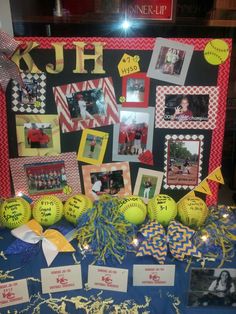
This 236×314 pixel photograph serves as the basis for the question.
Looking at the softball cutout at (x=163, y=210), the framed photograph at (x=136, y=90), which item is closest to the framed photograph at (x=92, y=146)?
the framed photograph at (x=136, y=90)

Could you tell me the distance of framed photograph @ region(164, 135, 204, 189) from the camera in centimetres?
101

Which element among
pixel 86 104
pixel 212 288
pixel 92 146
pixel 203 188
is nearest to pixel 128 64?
pixel 86 104

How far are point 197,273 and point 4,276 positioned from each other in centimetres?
59

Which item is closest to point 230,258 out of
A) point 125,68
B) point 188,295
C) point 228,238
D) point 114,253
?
point 228,238

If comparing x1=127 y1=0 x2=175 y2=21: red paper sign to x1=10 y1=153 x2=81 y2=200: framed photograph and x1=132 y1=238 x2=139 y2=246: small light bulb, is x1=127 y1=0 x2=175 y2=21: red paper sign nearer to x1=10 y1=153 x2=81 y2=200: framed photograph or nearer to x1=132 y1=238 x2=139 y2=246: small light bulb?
x1=10 y1=153 x2=81 y2=200: framed photograph

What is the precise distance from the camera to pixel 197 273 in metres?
0.88

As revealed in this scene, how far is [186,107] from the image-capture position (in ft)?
3.18

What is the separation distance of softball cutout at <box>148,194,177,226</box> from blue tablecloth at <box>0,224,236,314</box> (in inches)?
4.8

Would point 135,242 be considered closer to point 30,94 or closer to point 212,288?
point 212,288

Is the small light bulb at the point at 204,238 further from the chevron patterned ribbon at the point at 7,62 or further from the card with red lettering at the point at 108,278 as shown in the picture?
the chevron patterned ribbon at the point at 7,62

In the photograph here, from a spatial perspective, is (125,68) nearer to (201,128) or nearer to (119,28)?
(119,28)

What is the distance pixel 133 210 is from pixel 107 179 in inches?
7.4

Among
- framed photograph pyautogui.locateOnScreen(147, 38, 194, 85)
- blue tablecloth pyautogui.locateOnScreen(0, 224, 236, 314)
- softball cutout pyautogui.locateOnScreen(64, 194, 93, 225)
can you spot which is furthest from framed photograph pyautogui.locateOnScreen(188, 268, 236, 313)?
framed photograph pyautogui.locateOnScreen(147, 38, 194, 85)

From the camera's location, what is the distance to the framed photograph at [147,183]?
104 cm
